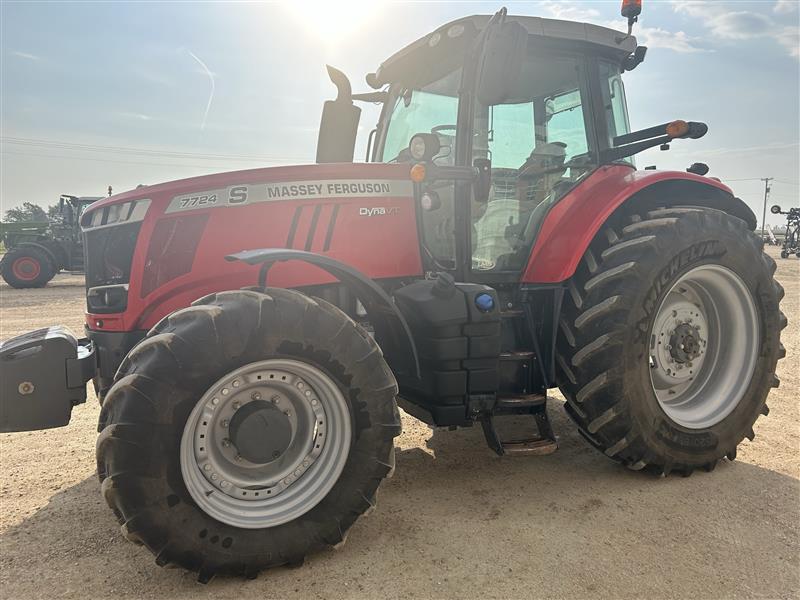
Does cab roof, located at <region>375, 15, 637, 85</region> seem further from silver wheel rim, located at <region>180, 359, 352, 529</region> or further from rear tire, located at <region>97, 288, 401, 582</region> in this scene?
silver wheel rim, located at <region>180, 359, 352, 529</region>

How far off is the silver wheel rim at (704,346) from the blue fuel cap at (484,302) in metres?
1.16

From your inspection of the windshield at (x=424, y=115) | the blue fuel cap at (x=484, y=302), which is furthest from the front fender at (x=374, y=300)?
the windshield at (x=424, y=115)

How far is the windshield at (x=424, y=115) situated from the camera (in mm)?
3387

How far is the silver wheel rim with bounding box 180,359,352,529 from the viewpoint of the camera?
2.30 meters

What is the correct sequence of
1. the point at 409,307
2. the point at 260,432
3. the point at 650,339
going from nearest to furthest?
the point at 260,432, the point at 409,307, the point at 650,339

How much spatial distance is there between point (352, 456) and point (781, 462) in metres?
2.83

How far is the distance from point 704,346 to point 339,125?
108 inches

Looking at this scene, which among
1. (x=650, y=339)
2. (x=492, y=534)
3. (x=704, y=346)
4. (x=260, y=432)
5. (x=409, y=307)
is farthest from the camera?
(x=704, y=346)

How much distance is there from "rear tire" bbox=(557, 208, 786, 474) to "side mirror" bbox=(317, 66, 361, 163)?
5.38ft

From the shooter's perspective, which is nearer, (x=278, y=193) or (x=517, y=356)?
(x=278, y=193)

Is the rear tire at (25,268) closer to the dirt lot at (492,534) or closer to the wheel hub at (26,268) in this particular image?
the wheel hub at (26,268)

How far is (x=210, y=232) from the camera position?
111 inches

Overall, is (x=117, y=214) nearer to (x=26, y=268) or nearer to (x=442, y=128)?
(x=442, y=128)

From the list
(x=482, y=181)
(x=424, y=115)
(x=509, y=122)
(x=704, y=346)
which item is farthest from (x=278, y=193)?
(x=704, y=346)
